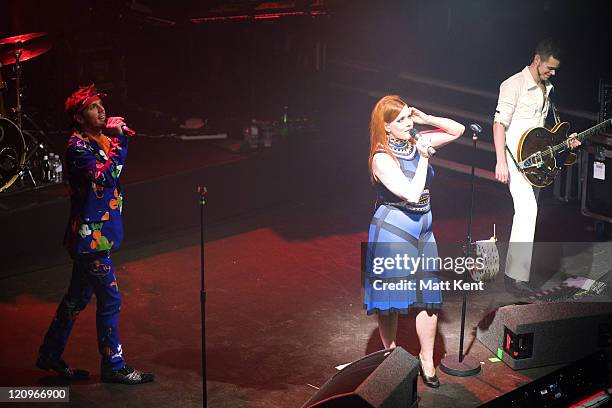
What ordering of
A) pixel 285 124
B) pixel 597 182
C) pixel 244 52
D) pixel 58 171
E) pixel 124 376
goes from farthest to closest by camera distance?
pixel 244 52, pixel 285 124, pixel 58 171, pixel 597 182, pixel 124 376

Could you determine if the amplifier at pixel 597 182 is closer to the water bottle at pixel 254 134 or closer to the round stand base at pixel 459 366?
the round stand base at pixel 459 366

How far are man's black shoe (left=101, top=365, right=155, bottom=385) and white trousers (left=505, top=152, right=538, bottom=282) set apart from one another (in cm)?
320

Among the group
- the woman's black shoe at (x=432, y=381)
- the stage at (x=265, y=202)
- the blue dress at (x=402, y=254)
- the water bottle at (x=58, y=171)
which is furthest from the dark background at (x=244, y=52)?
the woman's black shoe at (x=432, y=381)

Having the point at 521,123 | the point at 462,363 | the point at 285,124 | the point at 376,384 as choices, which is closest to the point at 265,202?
the point at 285,124

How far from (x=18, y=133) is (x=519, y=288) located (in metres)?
4.97

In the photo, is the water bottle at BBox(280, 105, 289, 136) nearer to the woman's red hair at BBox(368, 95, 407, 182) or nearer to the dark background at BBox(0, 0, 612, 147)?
the dark background at BBox(0, 0, 612, 147)

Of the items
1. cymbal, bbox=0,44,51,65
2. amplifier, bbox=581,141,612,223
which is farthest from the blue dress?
cymbal, bbox=0,44,51,65

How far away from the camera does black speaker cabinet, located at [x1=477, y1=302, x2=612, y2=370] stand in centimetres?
621

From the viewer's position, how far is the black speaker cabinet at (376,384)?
4.67 metres

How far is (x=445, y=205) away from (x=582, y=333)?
411cm

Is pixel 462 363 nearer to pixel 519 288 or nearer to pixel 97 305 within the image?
pixel 519 288

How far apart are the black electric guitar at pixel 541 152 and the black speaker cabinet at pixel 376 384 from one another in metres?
2.76

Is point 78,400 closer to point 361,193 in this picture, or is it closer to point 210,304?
point 210,304

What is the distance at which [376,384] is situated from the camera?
476cm
